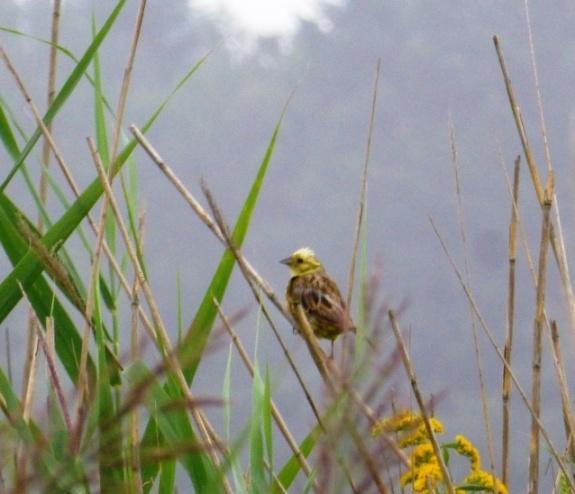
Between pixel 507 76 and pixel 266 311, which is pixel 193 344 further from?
pixel 507 76

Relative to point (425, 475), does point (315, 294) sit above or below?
above

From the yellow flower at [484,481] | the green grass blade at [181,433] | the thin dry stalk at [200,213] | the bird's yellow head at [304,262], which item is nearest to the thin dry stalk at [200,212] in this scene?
the thin dry stalk at [200,213]

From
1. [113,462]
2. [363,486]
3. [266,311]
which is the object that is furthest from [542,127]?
[113,462]

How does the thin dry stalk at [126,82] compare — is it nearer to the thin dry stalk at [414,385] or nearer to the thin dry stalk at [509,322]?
the thin dry stalk at [414,385]

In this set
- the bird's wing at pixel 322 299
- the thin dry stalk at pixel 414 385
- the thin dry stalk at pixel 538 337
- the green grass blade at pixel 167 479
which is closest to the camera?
the thin dry stalk at pixel 414 385

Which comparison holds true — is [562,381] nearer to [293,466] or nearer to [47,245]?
[293,466]

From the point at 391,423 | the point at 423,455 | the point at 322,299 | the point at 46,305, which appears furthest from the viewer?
the point at 322,299

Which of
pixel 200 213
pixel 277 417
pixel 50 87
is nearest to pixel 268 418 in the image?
pixel 277 417
